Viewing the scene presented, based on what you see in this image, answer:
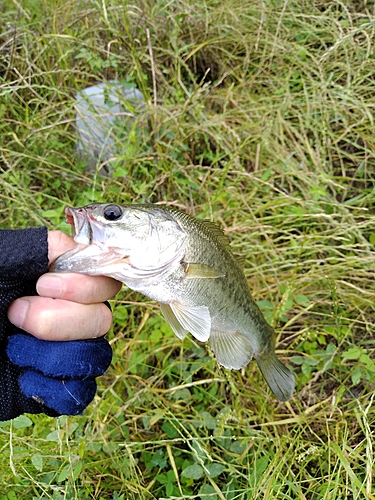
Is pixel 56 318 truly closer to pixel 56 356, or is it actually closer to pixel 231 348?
pixel 56 356

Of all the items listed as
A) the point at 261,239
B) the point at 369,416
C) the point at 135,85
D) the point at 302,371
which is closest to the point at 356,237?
the point at 261,239

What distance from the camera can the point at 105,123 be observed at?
3131mm

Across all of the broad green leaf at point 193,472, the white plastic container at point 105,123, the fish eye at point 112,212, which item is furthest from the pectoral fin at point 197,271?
the white plastic container at point 105,123

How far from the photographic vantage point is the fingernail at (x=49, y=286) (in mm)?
1334

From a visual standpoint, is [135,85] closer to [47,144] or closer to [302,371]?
[47,144]

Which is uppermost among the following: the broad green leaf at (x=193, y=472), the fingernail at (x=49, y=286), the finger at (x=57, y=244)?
the finger at (x=57, y=244)

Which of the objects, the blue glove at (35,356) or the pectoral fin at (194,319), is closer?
the blue glove at (35,356)

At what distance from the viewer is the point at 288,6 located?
143 inches

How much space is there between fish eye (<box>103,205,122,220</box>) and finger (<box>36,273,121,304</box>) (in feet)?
0.64

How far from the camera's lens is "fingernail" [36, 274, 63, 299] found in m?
1.33

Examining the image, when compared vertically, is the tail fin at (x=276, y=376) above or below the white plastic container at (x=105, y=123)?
below

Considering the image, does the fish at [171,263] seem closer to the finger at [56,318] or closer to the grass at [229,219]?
the finger at [56,318]

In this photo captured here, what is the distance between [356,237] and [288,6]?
214 cm

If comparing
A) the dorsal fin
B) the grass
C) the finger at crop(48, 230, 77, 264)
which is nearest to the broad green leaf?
the grass
